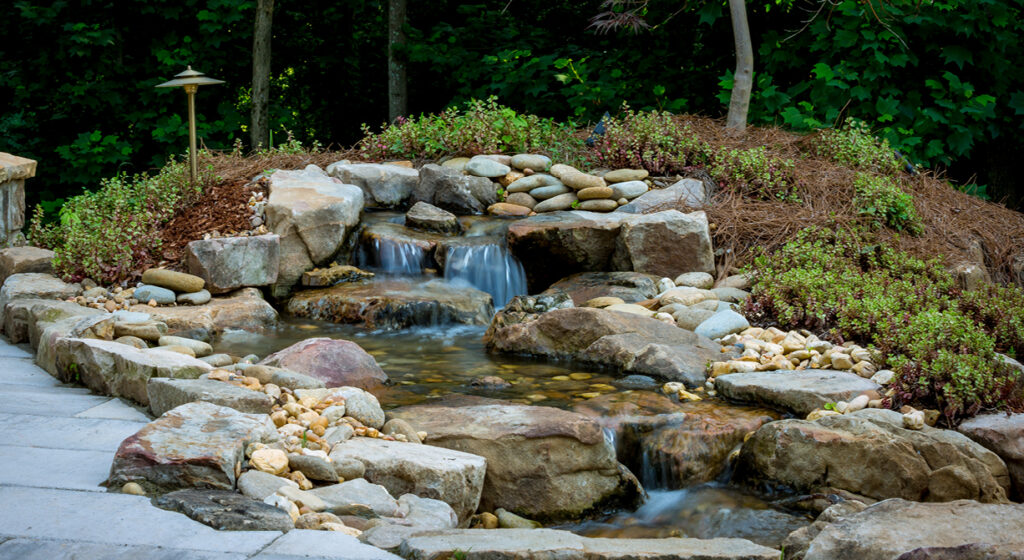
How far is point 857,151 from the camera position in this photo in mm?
8898

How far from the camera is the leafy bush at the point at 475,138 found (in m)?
9.44

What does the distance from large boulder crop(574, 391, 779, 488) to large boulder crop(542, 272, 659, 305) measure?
2.15 meters

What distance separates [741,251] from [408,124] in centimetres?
417

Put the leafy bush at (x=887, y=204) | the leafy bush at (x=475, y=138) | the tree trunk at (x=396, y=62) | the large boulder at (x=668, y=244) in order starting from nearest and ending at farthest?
the large boulder at (x=668, y=244) → the leafy bush at (x=887, y=204) → the leafy bush at (x=475, y=138) → the tree trunk at (x=396, y=62)

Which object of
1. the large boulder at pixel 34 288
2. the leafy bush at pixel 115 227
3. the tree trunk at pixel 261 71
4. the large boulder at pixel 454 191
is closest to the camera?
the large boulder at pixel 34 288

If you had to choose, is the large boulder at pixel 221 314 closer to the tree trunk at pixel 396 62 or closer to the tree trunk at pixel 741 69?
the tree trunk at pixel 741 69

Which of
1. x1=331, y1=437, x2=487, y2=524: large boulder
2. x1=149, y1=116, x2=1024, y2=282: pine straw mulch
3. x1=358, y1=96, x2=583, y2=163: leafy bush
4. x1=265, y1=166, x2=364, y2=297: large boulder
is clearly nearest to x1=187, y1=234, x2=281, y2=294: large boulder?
x1=265, y1=166, x2=364, y2=297: large boulder

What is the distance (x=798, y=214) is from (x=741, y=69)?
2680mm

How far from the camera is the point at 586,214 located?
7.72m

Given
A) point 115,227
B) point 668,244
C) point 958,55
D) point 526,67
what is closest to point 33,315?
point 115,227

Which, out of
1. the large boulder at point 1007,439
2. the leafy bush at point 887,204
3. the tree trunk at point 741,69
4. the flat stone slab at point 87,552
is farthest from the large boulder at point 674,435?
the tree trunk at point 741,69

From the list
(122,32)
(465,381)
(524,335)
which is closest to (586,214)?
(524,335)

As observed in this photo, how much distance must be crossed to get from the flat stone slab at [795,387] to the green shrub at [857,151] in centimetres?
446

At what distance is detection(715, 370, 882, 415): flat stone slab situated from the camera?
15.1 ft
